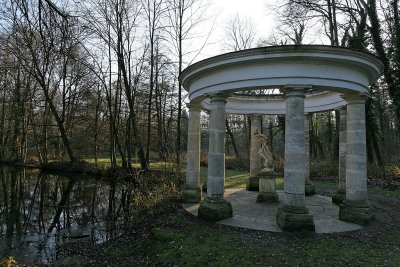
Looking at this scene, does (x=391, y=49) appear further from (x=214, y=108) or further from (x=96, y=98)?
(x=96, y=98)

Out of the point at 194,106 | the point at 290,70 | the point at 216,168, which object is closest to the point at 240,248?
the point at 216,168

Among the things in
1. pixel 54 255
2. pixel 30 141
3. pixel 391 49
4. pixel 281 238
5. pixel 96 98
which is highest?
pixel 391 49

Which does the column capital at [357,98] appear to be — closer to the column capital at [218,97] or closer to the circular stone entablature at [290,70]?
the circular stone entablature at [290,70]

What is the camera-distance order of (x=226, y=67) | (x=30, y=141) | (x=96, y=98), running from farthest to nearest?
(x=30, y=141) → (x=96, y=98) → (x=226, y=67)

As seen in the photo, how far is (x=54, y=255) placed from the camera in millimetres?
8539

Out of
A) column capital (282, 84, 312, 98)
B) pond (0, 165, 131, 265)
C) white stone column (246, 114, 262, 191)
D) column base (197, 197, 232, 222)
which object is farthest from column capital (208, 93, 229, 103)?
pond (0, 165, 131, 265)

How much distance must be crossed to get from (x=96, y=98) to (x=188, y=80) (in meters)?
20.6

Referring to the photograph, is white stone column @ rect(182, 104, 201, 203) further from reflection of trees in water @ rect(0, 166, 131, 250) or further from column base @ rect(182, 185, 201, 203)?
reflection of trees in water @ rect(0, 166, 131, 250)

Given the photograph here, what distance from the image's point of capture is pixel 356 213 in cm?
973

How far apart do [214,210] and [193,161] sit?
326 cm

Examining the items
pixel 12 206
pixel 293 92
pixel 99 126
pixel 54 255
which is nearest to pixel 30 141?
pixel 99 126

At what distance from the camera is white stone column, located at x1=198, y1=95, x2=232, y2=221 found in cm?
1010

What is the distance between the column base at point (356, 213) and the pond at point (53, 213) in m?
7.64

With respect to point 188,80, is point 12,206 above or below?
below
